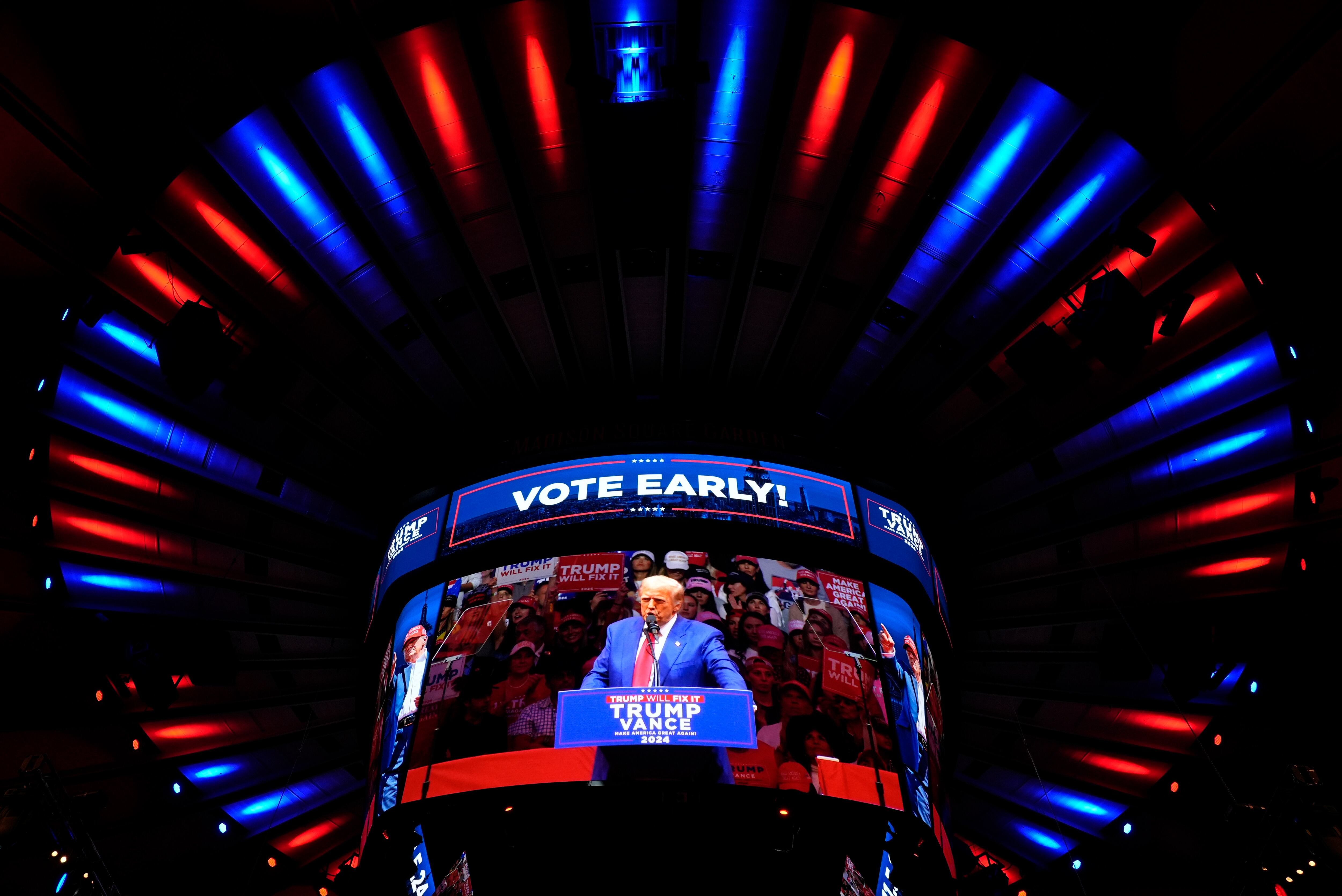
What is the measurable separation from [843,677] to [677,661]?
2.48m

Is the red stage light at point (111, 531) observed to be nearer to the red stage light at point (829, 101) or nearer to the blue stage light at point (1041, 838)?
the red stage light at point (829, 101)

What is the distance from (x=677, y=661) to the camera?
10914 millimetres

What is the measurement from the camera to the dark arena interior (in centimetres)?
995

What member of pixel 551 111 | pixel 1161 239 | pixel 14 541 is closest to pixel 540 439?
pixel 551 111

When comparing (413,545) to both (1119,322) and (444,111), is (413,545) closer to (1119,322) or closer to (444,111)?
(444,111)

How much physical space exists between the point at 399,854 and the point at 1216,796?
16.8m

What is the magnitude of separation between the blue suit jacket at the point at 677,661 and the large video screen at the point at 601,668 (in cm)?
7

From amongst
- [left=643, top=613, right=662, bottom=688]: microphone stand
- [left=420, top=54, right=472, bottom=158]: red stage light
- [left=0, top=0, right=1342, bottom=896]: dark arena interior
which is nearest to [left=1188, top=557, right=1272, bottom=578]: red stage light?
[left=0, top=0, right=1342, bottom=896]: dark arena interior

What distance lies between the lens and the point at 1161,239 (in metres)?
11.8

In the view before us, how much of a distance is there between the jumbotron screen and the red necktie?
0.61m

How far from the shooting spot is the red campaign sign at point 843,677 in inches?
437

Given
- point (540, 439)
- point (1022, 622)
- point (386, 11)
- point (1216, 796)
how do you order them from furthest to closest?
point (1022, 622) < point (1216, 796) < point (540, 439) < point (386, 11)

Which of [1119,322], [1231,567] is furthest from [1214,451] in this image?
[1119,322]

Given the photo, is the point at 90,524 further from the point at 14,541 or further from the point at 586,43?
the point at 586,43
